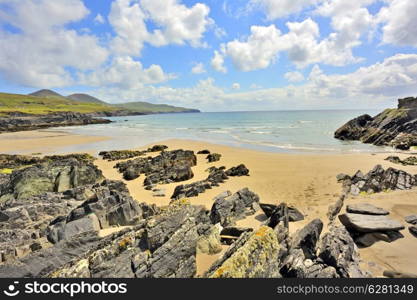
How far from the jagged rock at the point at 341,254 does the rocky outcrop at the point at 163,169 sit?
15750mm

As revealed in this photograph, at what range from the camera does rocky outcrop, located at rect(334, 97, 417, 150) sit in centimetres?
4928

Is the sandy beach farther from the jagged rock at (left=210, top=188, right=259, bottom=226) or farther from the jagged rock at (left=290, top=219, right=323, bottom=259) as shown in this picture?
the jagged rock at (left=290, top=219, right=323, bottom=259)

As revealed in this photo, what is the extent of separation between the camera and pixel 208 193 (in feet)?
60.2

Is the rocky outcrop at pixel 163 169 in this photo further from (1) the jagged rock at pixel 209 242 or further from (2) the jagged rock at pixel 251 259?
(2) the jagged rock at pixel 251 259

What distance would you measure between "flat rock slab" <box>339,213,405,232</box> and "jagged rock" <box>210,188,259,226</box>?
4983 millimetres

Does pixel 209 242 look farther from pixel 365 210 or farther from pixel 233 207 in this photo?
pixel 365 210

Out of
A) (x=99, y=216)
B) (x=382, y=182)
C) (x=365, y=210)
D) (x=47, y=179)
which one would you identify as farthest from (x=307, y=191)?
(x=47, y=179)

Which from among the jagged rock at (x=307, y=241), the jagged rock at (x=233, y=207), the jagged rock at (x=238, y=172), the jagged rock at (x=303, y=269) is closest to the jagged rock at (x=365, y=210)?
the jagged rock at (x=307, y=241)

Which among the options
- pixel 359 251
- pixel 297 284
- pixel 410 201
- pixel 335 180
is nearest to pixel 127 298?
pixel 297 284

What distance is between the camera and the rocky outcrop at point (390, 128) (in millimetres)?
49281

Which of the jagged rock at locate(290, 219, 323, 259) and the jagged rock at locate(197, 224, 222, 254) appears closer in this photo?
the jagged rock at locate(290, 219, 323, 259)

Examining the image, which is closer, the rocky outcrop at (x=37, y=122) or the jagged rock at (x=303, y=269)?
the jagged rock at (x=303, y=269)

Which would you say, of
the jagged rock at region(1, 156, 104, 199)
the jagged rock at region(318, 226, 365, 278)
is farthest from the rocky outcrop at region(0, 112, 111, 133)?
the jagged rock at region(318, 226, 365, 278)

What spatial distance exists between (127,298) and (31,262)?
460 centimetres
